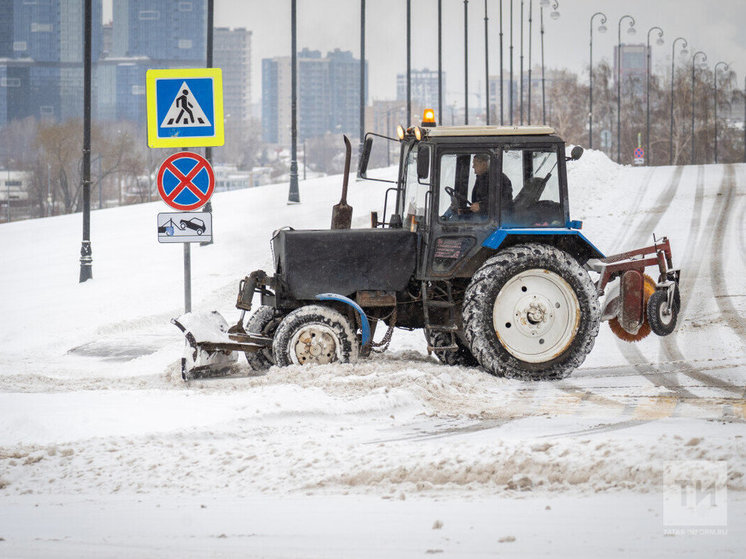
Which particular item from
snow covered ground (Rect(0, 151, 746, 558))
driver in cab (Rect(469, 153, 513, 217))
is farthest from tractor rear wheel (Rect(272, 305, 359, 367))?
driver in cab (Rect(469, 153, 513, 217))

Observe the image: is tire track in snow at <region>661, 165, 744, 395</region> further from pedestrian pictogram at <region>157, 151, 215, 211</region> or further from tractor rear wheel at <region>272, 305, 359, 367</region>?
pedestrian pictogram at <region>157, 151, 215, 211</region>

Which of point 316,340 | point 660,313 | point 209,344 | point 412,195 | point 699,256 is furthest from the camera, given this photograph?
point 699,256

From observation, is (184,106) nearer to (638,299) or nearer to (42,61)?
(638,299)

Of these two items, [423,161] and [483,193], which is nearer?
[423,161]

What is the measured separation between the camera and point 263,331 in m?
10.3

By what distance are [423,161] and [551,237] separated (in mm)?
1537

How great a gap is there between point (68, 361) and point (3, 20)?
139 meters

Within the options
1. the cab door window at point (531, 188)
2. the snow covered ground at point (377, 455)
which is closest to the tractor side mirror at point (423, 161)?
the cab door window at point (531, 188)

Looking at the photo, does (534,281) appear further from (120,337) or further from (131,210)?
(131,210)

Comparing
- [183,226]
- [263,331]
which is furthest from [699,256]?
[263,331]

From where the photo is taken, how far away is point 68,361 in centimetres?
1255

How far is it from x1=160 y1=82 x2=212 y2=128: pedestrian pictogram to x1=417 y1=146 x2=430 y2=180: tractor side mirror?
296cm

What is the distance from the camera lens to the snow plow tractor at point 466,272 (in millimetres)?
9844

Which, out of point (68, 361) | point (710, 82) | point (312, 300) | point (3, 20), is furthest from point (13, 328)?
point (3, 20)
